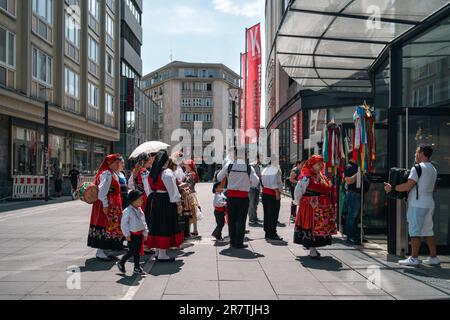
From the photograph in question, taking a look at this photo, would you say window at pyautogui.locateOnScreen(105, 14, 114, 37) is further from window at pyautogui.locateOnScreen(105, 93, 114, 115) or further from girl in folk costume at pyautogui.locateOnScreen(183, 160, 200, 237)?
girl in folk costume at pyautogui.locateOnScreen(183, 160, 200, 237)

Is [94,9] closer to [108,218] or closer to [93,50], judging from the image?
[93,50]

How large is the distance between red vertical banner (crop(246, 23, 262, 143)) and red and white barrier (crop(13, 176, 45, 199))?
33.3ft

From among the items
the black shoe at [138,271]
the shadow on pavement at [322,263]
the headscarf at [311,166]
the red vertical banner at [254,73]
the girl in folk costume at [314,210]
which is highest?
the red vertical banner at [254,73]

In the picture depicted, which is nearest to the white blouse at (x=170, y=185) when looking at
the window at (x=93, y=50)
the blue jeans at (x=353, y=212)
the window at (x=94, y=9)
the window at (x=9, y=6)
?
the blue jeans at (x=353, y=212)

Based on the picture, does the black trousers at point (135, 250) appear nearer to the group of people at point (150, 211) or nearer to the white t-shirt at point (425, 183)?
the group of people at point (150, 211)

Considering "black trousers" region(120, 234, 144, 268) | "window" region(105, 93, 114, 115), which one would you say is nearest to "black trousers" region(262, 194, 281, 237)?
"black trousers" region(120, 234, 144, 268)

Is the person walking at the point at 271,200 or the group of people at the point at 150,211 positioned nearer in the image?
the group of people at the point at 150,211

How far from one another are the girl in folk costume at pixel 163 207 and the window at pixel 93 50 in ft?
89.9

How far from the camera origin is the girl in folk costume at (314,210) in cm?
764

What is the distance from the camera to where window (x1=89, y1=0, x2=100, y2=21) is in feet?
106

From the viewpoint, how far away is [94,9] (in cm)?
3331

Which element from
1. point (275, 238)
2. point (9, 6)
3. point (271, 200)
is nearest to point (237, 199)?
point (271, 200)
